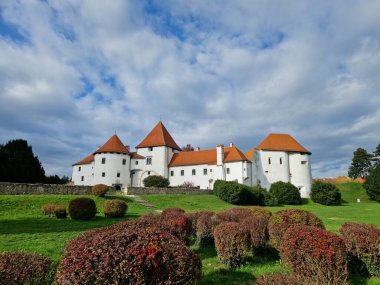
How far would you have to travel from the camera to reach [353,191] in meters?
54.4

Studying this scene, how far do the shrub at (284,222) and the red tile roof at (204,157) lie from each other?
39.8 metres

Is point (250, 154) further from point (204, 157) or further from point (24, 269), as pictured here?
point (24, 269)

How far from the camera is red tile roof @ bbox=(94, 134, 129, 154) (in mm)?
51344

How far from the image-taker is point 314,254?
236 inches

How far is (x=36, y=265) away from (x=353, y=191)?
60169 millimetres

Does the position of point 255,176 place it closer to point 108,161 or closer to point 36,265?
point 108,161

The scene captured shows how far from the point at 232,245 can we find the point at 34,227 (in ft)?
39.9

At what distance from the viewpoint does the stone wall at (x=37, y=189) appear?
2672 cm

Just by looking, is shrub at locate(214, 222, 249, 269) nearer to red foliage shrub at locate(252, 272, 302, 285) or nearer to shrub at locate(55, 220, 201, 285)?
red foliage shrub at locate(252, 272, 302, 285)

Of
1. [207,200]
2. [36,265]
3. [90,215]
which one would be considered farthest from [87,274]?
[207,200]

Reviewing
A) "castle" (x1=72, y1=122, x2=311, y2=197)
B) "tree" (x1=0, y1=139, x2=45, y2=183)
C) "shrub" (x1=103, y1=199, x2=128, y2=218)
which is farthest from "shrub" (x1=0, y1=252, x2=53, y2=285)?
"castle" (x1=72, y1=122, x2=311, y2=197)

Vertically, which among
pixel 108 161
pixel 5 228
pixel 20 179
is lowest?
pixel 5 228

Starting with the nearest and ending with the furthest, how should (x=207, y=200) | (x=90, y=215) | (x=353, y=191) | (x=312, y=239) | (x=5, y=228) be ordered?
1. (x=312, y=239)
2. (x=5, y=228)
3. (x=90, y=215)
4. (x=207, y=200)
5. (x=353, y=191)

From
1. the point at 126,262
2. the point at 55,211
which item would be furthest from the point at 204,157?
the point at 126,262
